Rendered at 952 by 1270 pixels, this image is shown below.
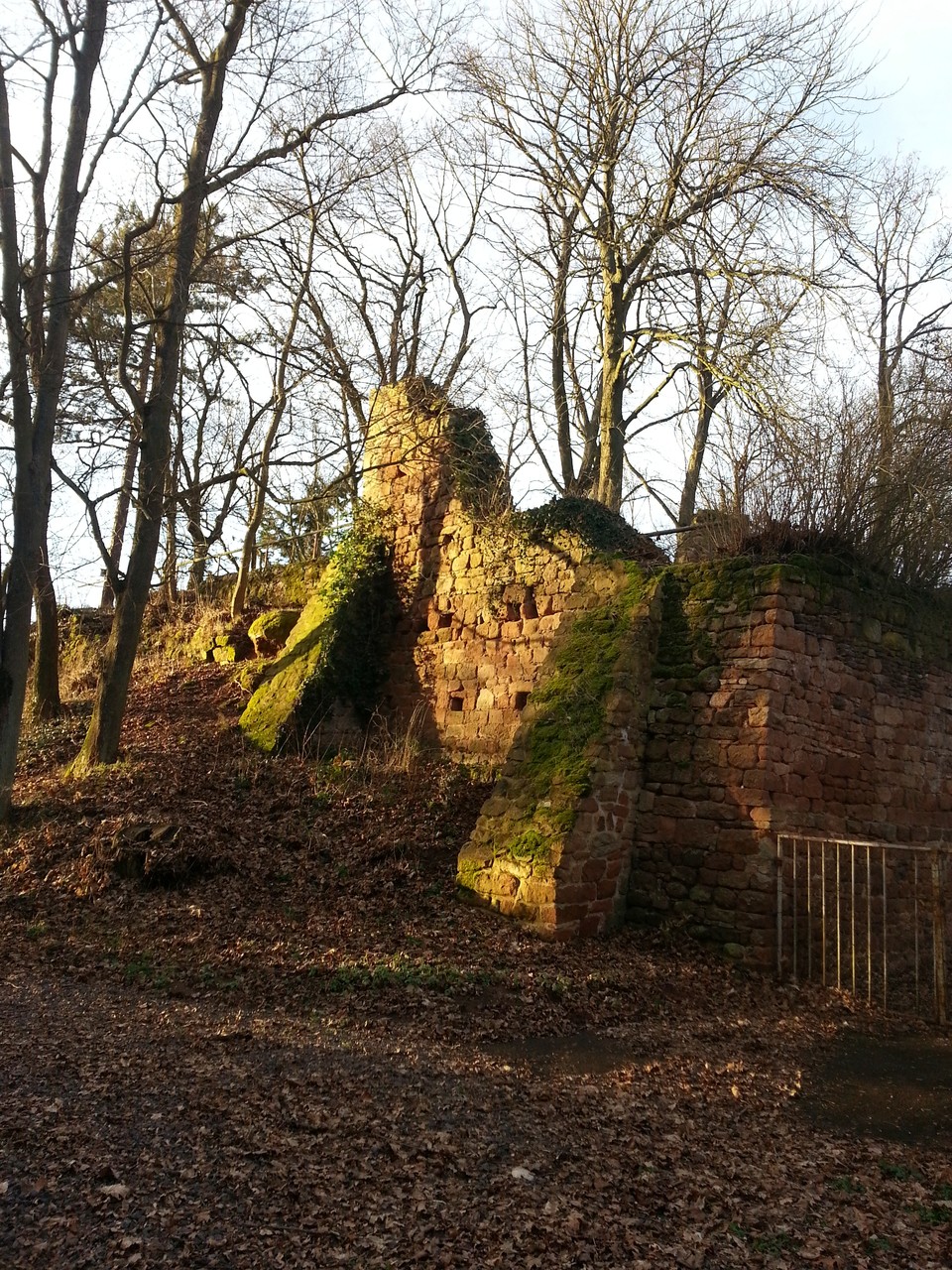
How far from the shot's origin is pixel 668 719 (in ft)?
27.8

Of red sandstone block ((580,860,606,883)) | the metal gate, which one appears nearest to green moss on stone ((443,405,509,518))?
red sandstone block ((580,860,606,883))

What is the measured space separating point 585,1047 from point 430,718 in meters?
5.98

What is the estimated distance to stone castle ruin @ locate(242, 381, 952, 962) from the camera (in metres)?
7.86

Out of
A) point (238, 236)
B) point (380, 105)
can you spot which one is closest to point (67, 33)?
point (238, 236)

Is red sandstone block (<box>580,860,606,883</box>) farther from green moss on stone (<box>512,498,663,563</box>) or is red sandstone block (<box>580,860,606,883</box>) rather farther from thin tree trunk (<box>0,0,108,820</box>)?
thin tree trunk (<box>0,0,108,820</box>)

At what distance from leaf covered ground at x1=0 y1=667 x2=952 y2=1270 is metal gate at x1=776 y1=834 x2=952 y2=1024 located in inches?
16.0

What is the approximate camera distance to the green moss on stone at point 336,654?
37.2 ft

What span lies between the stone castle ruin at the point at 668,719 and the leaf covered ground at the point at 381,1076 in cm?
60

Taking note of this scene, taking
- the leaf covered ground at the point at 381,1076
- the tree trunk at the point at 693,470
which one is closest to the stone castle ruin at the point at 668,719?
the leaf covered ground at the point at 381,1076

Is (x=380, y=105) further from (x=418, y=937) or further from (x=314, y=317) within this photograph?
(x=418, y=937)

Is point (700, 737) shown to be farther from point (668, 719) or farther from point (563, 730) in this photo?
point (563, 730)

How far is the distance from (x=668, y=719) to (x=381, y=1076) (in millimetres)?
4526

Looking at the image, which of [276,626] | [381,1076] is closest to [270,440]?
[276,626]

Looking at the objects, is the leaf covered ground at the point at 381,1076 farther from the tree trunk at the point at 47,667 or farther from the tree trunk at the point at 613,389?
the tree trunk at the point at 613,389
